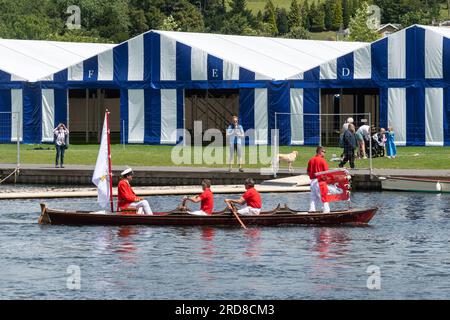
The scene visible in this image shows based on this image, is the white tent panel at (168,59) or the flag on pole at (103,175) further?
the white tent panel at (168,59)

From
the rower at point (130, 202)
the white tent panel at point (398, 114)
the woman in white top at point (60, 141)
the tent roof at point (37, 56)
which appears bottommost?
the rower at point (130, 202)

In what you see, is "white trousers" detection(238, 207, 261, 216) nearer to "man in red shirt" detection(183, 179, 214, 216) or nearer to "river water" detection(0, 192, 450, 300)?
"river water" detection(0, 192, 450, 300)

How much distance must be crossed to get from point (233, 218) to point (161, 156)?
22.0 m

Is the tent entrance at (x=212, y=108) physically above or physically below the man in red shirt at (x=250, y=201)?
above

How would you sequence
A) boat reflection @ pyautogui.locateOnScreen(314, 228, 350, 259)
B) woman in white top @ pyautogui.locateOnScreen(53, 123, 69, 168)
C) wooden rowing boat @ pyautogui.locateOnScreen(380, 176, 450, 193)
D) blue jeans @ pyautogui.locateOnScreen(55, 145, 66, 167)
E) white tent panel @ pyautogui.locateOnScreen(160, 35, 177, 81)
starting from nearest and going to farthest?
boat reflection @ pyautogui.locateOnScreen(314, 228, 350, 259)
wooden rowing boat @ pyautogui.locateOnScreen(380, 176, 450, 193)
woman in white top @ pyautogui.locateOnScreen(53, 123, 69, 168)
blue jeans @ pyautogui.locateOnScreen(55, 145, 66, 167)
white tent panel @ pyautogui.locateOnScreen(160, 35, 177, 81)

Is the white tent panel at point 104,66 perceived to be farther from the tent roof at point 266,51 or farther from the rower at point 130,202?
the rower at point 130,202

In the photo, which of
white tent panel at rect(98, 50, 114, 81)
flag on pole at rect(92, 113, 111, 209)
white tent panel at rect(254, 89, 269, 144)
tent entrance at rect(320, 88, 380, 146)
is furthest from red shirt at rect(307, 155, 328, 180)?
white tent panel at rect(98, 50, 114, 81)

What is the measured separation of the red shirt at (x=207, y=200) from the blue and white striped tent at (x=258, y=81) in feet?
79.8

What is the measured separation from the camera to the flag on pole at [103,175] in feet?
129

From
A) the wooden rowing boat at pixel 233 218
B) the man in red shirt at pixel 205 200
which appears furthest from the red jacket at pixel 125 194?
the man in red shirt at pixel 205 200

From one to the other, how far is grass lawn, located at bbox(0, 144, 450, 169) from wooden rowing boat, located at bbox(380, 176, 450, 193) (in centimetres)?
424

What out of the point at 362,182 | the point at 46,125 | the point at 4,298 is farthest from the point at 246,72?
the point at 4,298

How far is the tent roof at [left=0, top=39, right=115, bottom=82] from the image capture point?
7188 centimetres

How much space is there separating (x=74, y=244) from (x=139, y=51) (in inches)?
1318
